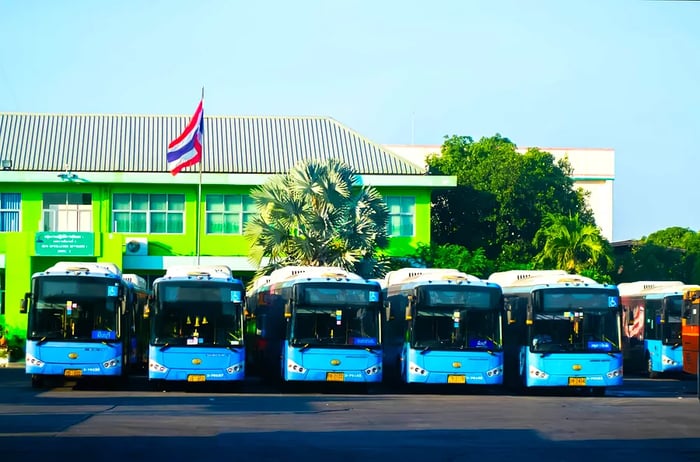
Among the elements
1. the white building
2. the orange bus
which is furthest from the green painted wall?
the white building

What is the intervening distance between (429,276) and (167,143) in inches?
1002

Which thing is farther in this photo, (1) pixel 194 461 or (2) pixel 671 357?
(2) pixel 671 357

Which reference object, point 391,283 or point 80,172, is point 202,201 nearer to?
point 80,172

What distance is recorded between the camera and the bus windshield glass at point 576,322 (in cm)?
2977

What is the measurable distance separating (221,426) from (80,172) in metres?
32.7

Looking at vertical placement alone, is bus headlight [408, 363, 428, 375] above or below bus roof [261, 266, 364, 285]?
below

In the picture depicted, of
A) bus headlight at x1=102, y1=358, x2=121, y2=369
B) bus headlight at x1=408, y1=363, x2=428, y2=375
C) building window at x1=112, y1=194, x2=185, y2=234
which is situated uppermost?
building window at x1=112, y1=194, x2=185, y2=234

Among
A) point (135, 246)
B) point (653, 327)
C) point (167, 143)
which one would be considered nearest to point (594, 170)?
point (167, 143)

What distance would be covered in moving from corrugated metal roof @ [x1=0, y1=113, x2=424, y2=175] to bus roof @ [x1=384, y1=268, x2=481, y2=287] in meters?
18.9

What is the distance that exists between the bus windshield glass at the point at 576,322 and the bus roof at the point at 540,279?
52 cm

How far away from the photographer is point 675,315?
38.4 m

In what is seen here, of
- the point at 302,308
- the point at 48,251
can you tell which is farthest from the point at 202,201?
the point at 302,308

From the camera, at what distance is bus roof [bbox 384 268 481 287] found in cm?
3047

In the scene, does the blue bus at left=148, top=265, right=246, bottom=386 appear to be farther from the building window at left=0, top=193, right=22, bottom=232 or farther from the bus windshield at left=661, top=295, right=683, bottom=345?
the building window at left=0, top=193, right=22, bottom=232
